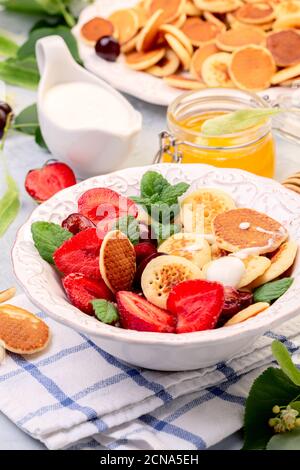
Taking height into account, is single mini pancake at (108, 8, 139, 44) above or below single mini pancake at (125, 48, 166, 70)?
above

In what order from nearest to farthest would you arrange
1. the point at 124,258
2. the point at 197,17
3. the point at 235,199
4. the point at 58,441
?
the point at 58,441 → the point at 124,258 → the point at 235,199 → the point at 197,17

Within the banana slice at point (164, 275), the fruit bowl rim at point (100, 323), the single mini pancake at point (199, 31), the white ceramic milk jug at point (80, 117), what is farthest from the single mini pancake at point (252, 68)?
the banana slice at point (164, 275)

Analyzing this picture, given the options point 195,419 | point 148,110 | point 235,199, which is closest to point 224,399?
point 195,419

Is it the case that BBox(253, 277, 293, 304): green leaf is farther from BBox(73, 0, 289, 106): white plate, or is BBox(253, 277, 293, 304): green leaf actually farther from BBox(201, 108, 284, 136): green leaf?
BBox(73, 0, 289, 106): white plate

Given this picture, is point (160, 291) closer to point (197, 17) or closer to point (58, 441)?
point (58, 441)

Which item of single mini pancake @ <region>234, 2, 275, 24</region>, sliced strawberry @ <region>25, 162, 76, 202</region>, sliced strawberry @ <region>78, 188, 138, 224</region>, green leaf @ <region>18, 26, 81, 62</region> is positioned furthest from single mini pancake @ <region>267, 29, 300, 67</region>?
sliced strawberry @ <region>78, 188, 138, 224</region>

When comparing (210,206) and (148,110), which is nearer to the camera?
(210,206)
